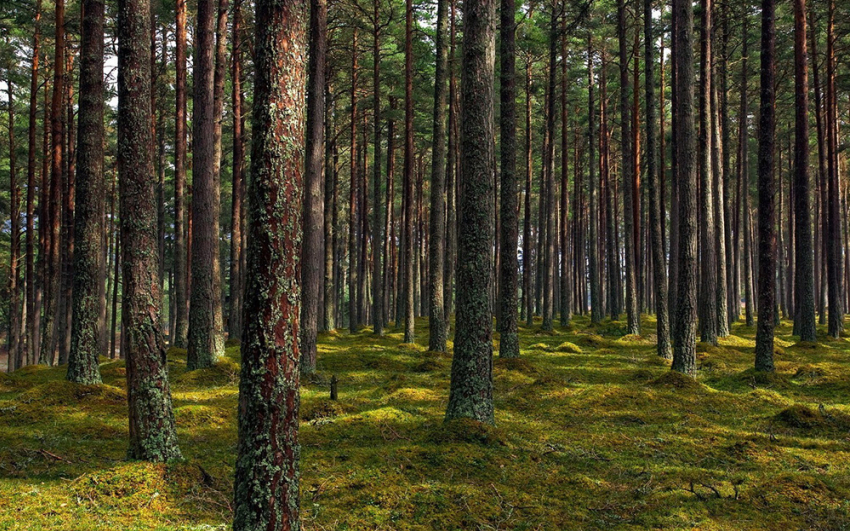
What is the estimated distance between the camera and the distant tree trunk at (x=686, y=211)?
12.7m

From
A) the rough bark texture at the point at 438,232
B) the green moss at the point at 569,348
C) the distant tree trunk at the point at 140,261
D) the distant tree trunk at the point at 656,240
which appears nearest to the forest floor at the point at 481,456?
the distant tree trunk at the point at 140,261

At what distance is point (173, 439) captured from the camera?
650 cm

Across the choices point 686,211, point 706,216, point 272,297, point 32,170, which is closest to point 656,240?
point 706,216

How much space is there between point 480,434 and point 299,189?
471 centimetres

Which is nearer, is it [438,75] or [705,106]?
[438,75]

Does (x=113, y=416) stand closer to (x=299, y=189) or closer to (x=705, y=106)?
(x=299, y=189)

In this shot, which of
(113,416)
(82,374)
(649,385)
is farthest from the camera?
(649,385)

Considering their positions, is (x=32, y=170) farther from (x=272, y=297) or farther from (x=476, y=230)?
(x=272, y=297)

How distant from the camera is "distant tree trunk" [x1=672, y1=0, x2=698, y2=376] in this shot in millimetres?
12734

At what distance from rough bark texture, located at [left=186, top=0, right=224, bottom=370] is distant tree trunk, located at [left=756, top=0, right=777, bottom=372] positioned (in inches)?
501

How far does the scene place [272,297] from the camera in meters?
4.11

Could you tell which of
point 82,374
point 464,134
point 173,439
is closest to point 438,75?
point 464,134

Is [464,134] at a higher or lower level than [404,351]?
higher

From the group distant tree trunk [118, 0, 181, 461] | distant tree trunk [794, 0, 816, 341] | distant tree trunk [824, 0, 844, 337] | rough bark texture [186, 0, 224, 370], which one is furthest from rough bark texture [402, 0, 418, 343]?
distant tree trunk [824, 0, 844, 337]
